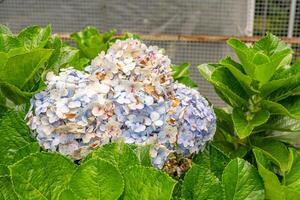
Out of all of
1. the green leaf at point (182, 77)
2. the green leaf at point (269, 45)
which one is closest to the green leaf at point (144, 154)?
the green leaf at point (269, 45)

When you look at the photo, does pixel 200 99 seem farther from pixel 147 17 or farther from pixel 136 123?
pixel 147 17

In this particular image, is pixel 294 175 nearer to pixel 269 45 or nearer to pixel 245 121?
pixel 245 121

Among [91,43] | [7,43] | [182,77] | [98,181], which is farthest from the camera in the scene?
[91,43]

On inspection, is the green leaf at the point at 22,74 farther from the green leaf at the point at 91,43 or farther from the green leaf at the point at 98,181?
the green leaf at the point at 91,43

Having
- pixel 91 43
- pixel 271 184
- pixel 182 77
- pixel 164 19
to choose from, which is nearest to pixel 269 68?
pixel 271 184

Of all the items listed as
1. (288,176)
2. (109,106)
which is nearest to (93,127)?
(109,106)

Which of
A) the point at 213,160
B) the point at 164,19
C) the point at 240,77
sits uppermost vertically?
the point at 240,77
